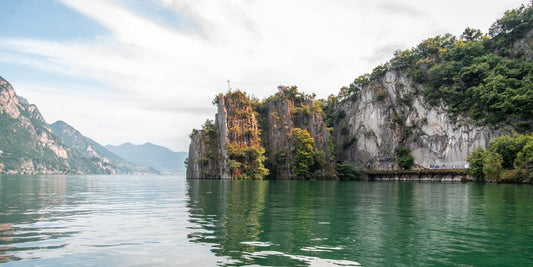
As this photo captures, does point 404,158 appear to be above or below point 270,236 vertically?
above

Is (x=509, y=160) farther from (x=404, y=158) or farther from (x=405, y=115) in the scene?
(x=405, y=115)

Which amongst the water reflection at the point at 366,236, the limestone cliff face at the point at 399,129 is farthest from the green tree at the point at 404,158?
the water reflection at the point at 366,236

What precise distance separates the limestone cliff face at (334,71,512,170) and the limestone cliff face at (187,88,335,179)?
12926mm

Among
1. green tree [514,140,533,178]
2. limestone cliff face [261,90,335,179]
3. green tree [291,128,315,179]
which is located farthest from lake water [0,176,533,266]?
limestone cliff face [261,90,335,179]

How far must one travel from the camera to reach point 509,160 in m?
67.7

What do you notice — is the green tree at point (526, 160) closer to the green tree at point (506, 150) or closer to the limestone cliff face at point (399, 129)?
the green tree at point (506, 150)

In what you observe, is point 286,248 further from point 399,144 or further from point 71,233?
point 399,144

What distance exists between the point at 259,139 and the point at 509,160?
210 feet

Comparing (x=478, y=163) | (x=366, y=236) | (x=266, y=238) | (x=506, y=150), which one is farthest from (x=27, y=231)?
(x=478, y=163)

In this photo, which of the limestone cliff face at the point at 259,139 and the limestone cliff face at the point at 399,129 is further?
the limestone cliff face at the point at 259,139

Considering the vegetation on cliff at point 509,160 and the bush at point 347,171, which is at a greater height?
the vegetation on cliff at point 509,160

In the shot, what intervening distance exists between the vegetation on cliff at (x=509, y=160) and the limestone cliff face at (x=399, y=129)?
650 inches

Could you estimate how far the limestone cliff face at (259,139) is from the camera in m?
102

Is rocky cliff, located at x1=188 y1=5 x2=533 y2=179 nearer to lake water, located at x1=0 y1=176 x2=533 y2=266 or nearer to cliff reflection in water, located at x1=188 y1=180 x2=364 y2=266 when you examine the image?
lake water, located at x1=0 y1=176 x2=533 y2=266
